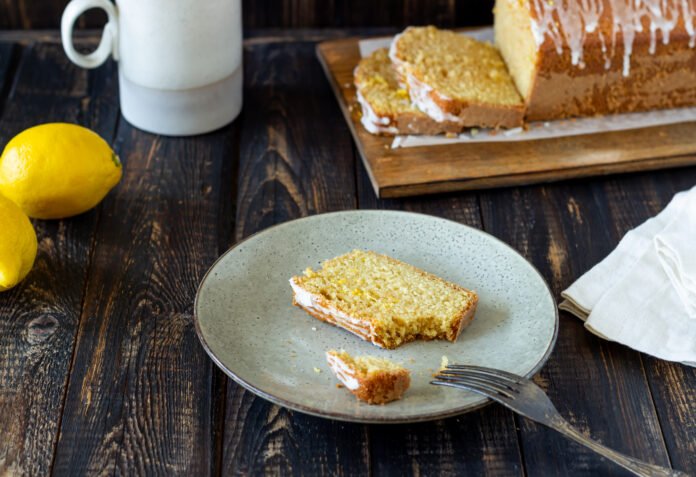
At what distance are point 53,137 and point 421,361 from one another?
0.86m

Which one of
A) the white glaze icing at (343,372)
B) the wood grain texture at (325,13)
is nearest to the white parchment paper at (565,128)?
the wood grain texture at (325,13)

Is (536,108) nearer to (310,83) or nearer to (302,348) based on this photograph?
(310,83)

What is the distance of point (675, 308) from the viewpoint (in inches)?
66.2

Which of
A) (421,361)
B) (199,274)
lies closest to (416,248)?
(421,361)

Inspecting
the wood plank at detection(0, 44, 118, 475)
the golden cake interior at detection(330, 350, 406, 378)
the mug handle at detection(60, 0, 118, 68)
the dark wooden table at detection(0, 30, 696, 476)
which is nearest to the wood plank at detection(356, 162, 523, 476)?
the dark wooden table at detection(0, 30, 696, 476)

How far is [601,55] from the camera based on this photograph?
86.5 inches

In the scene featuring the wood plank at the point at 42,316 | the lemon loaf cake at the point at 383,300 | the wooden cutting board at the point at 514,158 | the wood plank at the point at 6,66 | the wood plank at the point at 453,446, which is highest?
the lemon loaf cake at the point at 383,300

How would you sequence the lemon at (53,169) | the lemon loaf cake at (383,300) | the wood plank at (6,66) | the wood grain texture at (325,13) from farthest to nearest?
the wood grain texture at (325,13), the wood plank at (6,66), the lemon at (53,169), the lemon loaf cake at (383,300)

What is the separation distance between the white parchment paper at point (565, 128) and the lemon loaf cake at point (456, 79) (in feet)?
0.11

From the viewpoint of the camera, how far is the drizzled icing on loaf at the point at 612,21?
85.0 inches

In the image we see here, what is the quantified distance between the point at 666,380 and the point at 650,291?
0.61 ft

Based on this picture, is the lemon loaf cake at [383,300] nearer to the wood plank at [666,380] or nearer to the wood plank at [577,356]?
the wood plank at [577,356]

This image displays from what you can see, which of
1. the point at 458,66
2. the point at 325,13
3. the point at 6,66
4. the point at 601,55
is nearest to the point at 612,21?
the point at 601,55

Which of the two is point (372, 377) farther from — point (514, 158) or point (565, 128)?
point (565, 128)
